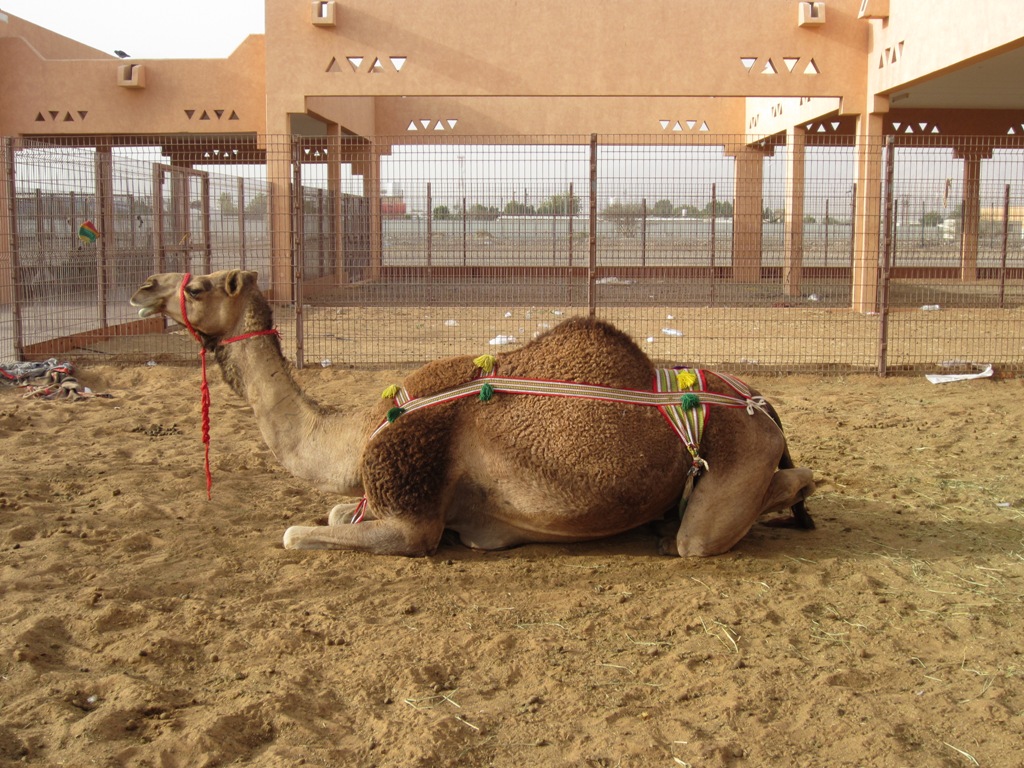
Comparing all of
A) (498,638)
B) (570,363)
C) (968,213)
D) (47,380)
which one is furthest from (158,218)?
(968,213)

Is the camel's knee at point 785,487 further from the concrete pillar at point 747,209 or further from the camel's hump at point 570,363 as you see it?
the concrete pillar at point 747,209

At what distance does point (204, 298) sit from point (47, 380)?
18.9 feet

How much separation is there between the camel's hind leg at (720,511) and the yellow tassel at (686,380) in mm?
428

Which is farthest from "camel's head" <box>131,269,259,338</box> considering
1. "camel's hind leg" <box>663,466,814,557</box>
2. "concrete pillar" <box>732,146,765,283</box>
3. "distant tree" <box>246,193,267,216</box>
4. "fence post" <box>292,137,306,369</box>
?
"distant tree" <box>246,193,267,216</box>

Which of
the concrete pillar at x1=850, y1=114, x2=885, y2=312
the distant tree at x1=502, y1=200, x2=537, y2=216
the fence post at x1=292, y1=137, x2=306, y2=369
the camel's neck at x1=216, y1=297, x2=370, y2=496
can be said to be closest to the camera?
the camel's neck at x1=216, y1=297, x2=370, y2=496

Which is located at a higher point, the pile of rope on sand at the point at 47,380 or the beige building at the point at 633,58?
the beige building at the point at 633,58

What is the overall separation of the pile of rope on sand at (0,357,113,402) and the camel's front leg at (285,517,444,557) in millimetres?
5315

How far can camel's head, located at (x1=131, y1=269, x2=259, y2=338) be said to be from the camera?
16.7ft

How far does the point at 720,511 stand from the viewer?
4.89 m

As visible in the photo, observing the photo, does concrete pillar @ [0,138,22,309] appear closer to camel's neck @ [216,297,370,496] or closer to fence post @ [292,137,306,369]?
fence post @ [292,137,306,369]

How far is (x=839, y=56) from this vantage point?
16.6 m

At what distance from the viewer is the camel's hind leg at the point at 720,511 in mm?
4867

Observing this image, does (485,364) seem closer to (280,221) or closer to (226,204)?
(280,221)

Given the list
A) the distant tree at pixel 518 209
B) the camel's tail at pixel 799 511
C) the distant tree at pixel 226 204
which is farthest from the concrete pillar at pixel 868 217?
the camel's tail at pixel 799 511
